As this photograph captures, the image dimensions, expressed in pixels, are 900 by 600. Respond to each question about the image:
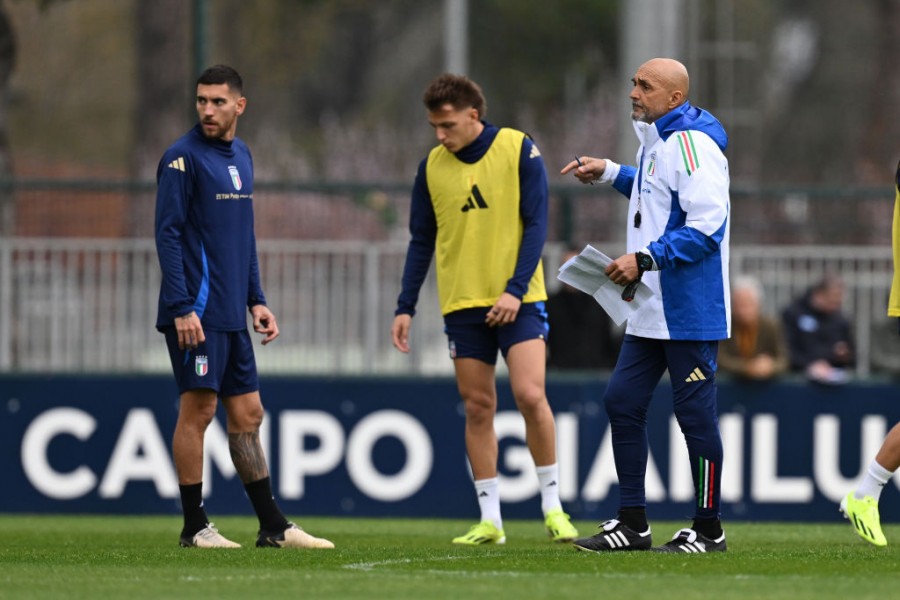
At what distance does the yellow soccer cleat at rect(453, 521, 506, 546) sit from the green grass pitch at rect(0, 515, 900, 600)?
9 cm

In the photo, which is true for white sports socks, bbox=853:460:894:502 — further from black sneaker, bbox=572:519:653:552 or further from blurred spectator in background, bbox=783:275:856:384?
blurred spectator in background, bbox=783:275:856:384

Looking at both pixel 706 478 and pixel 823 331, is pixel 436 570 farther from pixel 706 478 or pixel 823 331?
pixel 823 331

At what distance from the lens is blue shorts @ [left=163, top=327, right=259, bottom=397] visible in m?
9.71

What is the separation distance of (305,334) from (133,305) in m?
1.26

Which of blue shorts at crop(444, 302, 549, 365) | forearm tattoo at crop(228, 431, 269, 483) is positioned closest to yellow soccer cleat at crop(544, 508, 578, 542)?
blue shorts at crop(444, 302, 549, 365)

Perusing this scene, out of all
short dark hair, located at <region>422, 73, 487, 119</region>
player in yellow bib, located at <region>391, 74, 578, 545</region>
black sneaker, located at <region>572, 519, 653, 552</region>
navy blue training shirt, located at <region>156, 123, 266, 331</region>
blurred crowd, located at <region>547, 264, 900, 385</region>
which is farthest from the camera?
blurred crowd, located at <region>547, 264, 900, 385</region>

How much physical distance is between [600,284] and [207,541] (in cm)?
235

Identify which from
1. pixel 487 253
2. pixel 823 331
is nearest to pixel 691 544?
pixel 487 253

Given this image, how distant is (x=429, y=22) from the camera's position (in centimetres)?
4688

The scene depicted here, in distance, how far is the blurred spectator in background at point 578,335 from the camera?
14555mm

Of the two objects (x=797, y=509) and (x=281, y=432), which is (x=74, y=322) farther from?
(x=797, y=509)

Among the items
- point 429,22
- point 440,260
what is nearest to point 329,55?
point 429,22

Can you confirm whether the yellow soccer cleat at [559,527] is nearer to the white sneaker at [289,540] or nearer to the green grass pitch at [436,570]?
the green grass pitch at [436,570]

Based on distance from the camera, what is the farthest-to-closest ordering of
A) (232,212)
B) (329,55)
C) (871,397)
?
1. (329,55)
2. (871,397)
3. (232,212)
